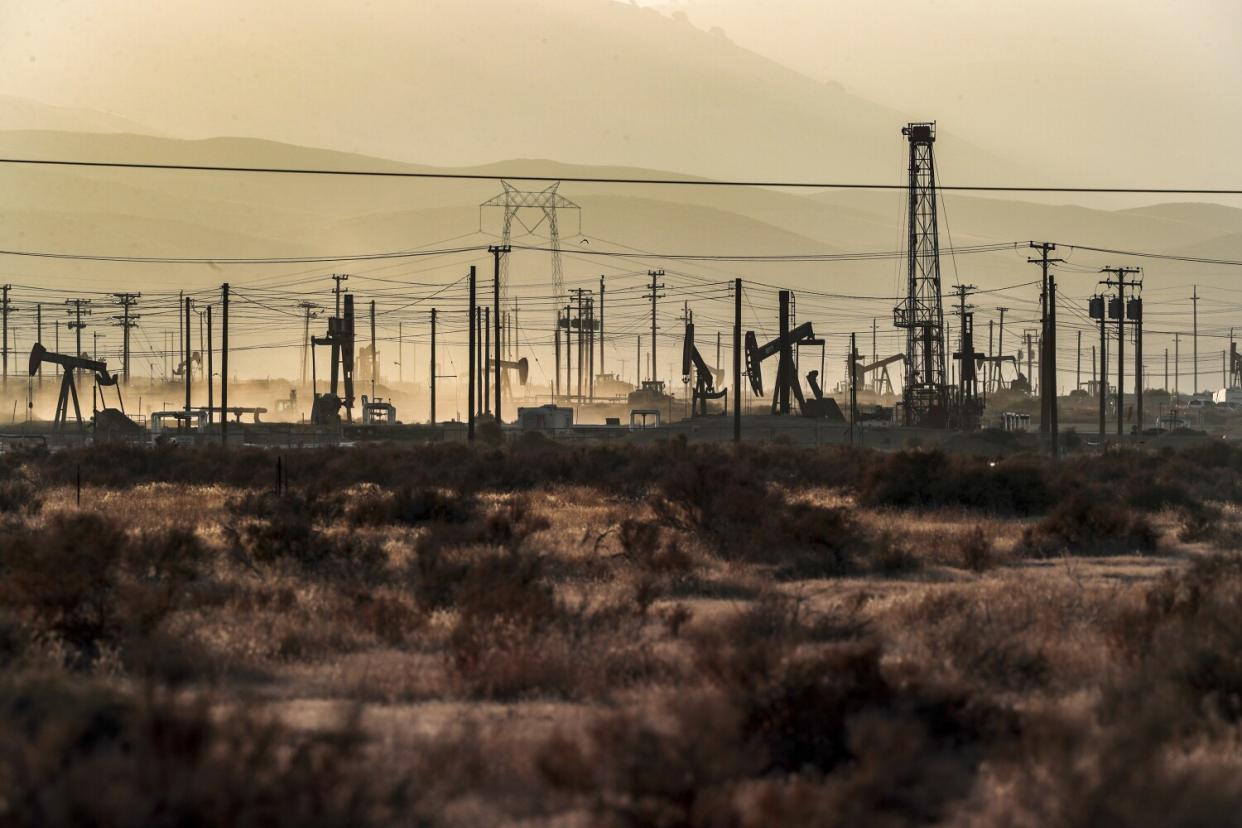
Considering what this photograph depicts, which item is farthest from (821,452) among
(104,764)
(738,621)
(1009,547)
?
(104,764)

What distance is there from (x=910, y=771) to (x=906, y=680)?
2.75m

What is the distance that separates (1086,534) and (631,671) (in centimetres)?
1471

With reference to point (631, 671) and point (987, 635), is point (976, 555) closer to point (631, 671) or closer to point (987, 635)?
point (987, 635)

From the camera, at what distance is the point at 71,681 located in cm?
1045

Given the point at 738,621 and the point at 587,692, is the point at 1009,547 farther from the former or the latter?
the point at 587,692

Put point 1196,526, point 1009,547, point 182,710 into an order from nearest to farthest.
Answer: point 182,710
point 1009,547
point 1196,526

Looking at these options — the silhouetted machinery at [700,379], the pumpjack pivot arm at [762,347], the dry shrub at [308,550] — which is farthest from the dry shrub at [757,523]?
the silhouetted machinery at [700,379]

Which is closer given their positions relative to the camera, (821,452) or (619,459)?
(619,459)

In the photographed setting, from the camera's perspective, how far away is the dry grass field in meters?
7.78

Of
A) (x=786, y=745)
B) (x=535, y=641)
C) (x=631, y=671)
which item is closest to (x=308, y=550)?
(x=535, y=641)

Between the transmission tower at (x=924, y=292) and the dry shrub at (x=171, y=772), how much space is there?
76551 millimetres

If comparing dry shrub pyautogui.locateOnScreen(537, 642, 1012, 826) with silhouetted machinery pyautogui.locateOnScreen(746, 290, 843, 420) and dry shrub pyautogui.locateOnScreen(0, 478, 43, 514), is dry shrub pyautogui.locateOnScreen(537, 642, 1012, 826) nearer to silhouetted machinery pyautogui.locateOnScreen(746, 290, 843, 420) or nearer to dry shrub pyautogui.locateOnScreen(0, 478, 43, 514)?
dry shrub pyautogui.locateOnScreen(0, 478, 43, 514)

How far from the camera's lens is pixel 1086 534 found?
83.3 feet

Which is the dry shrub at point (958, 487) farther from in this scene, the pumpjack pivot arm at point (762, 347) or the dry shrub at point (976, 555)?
the pumpjack pivot arm at point (762, 347)
